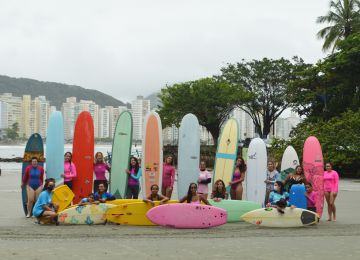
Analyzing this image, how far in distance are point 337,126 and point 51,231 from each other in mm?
19979

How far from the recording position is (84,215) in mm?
9352

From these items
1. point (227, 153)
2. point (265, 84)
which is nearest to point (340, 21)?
point (265, 84)

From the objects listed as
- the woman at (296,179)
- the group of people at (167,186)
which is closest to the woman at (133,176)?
the group of people at (167,186)

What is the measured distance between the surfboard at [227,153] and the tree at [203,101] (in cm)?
2735

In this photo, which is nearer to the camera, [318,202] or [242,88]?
[318,202]

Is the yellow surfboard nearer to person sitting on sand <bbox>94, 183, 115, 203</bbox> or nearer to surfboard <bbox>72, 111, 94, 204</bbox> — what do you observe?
person sitting on sand <bbox>94, 183, 115, 203</bbox>

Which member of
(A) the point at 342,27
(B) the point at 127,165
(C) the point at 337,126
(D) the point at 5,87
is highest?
(D) the point at 5,87

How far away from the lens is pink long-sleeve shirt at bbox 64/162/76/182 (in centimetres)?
1086

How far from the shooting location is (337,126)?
25531 millimetres

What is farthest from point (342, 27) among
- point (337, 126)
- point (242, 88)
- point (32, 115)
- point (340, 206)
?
point (32, 115)

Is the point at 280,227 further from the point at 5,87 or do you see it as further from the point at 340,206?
the point at 5,87

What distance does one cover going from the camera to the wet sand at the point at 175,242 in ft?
20.8

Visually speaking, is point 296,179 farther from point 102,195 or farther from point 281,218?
point 102,195

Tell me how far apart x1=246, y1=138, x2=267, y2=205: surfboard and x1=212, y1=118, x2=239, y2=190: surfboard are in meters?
0.44
